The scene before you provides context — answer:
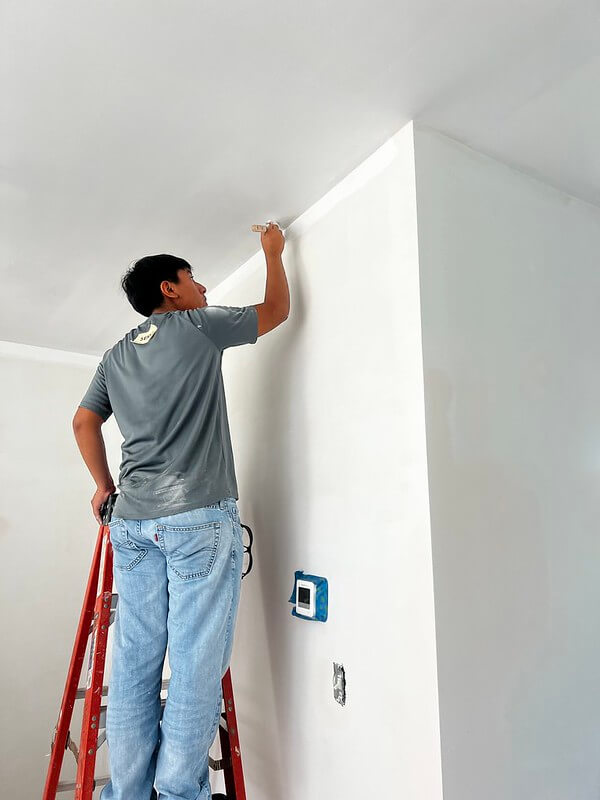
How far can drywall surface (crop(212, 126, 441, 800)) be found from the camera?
1.26 meters

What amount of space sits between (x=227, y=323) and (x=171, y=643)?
0.84 metres

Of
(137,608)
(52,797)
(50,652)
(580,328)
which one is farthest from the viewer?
(50,652)

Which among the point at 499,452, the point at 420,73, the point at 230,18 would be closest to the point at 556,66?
the point at 420,73

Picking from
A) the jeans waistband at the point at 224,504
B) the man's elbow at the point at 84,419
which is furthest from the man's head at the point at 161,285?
the jeans waistband at the point at 224,504

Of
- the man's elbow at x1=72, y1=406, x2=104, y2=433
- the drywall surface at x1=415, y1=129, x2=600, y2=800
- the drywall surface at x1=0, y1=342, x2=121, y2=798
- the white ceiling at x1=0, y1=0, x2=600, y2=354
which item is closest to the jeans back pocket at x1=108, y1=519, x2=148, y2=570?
the man's elbow at x1=72, y1=406, x2=104, y2=433

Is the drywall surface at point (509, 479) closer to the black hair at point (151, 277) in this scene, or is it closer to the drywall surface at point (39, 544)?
the black hair at point (151, 277)

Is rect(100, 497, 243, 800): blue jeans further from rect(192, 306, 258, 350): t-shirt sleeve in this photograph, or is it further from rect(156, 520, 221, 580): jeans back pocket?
rect(192, 306, 258, 350): t-shirt sleeve

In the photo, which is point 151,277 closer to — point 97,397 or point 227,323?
point 227,323

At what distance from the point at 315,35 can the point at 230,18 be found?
0.56 feet

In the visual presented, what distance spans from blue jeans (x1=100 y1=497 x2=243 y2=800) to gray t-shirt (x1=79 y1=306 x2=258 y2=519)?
0.06 meters

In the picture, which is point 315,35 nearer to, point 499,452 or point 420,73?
point 420,73

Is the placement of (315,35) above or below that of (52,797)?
above

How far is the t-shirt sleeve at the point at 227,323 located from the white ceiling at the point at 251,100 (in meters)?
0.39

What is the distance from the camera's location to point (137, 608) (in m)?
1.50
